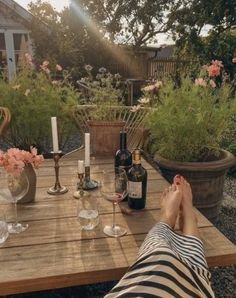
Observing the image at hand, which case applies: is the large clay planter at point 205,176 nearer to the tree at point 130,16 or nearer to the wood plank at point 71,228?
the wood plank at point 71,228

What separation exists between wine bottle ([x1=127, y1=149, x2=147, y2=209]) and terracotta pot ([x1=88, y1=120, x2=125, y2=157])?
82 centimetres

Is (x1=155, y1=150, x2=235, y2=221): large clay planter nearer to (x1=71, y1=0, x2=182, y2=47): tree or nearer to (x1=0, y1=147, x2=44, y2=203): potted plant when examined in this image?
(x1=0, y1=147, x2=44, y2=203): potted plant

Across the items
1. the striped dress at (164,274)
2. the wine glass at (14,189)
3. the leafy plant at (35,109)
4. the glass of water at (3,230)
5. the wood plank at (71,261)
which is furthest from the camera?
the leafy plant at (35,109)

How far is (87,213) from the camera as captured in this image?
47.5 inches

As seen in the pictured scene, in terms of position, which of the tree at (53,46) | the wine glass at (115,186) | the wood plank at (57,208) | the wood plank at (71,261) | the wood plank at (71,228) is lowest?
the wood plank at (71,261)

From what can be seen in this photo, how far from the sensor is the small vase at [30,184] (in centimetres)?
135

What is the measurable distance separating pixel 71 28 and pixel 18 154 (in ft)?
32.4

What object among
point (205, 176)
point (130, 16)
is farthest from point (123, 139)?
point (130, 16)

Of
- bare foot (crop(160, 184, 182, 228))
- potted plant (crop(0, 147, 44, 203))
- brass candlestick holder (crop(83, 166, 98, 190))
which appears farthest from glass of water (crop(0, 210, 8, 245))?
bare foot (crop(160, 184, 182, 228))

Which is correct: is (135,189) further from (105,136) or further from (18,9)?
(18,9)

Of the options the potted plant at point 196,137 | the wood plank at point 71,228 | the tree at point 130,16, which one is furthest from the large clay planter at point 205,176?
the tree at point 130,16

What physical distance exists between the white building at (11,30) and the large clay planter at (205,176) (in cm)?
712

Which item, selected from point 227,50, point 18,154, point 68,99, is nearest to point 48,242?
point 18,154

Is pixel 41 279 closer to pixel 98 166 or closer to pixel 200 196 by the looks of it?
pixel 98 166
